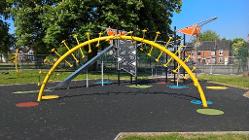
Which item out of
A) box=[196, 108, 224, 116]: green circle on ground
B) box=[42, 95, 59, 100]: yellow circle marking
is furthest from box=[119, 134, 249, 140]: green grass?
box=[42, 95, 59, 100]: yellow circle marking

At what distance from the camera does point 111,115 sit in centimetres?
945

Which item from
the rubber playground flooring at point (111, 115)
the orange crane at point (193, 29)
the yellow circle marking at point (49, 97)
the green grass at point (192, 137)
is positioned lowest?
the green grass at point (192, 137)

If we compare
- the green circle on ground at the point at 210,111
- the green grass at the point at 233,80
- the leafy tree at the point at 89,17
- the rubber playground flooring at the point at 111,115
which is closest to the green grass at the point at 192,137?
the rubber playground flooring at the point at 111,115

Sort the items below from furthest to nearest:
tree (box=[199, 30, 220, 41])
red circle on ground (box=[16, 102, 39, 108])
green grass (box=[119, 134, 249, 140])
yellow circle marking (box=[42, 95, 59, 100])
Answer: tree (box=[199, 30, 220, 41])
yellow circle marking (box=[42, 95, 59, 100])
red circle on ground (box=[16, 102, 39, 108])
green grass (box=[119, 134, 249, 140])

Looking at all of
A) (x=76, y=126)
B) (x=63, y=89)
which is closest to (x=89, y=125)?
(x=76, y=126)

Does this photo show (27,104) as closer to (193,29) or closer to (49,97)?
(49,97)

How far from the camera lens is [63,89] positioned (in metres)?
15.7

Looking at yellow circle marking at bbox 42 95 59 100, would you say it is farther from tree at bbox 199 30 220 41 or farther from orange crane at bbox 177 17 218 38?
tree at bbox 199 30 220 41

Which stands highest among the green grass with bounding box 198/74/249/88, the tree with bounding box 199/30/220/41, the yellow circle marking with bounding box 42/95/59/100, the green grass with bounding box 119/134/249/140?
the tree with bounding box 199/30/220/41

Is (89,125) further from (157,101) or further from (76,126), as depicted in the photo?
(157,101)

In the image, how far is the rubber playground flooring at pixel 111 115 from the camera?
7.62 meters

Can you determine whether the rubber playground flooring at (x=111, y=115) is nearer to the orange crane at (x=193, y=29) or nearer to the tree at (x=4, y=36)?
the orange crane at (x=193, y=29)

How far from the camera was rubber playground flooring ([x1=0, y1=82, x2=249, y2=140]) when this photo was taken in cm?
762

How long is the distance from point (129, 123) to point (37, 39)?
22.1 metres
